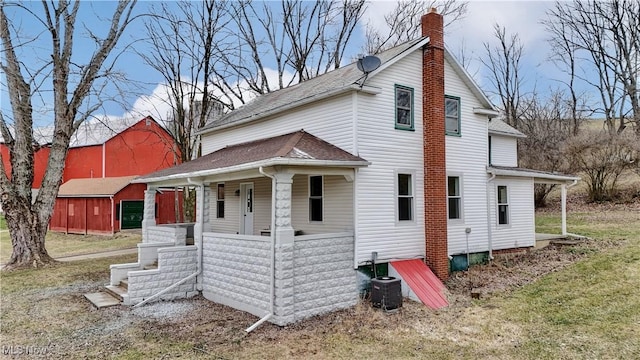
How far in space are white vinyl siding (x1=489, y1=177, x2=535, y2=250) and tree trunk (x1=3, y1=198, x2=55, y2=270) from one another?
598 inches

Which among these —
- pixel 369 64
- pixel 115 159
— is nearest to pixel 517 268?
pixel 369 64

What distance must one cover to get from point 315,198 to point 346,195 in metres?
1.15

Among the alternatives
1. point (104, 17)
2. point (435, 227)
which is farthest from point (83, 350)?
point (104, 17)

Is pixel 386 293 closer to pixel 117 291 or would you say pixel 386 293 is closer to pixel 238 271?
pixel 238 271

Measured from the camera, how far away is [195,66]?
2294 centimetres

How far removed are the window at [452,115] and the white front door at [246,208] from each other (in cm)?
634

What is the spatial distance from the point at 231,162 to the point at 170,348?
194 inches

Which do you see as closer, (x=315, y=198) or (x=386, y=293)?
(x=386, y=293)

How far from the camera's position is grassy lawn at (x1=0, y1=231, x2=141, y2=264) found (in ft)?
60.3

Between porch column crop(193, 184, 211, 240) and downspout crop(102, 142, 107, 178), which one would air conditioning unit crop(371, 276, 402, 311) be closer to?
porch column crop(193, 184, 211, 240)

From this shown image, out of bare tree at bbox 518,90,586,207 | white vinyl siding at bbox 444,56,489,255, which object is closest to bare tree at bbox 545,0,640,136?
A: bare tree at bbox 518,90,586,207

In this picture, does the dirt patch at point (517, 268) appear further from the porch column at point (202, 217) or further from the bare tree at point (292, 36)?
the bare tree at point (292, 36)

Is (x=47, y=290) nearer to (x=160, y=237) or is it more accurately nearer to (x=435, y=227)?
(x=160, y=237)

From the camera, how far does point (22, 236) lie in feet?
46.6
